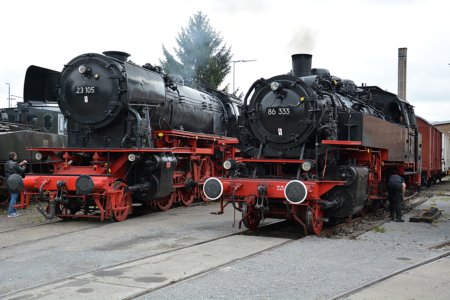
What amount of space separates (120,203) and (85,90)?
98.1 inches

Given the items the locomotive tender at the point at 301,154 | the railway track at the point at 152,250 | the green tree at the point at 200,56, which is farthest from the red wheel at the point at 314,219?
the green tree at the point at 200,56

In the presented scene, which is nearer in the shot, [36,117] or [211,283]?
[211,283]

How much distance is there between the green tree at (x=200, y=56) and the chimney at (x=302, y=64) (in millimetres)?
22113

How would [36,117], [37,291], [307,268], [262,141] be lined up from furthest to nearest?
[36,117], [262,141], [307,268], [37,291]

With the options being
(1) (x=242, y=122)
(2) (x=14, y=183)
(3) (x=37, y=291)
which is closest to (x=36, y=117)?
(2) (x=14, y=183)

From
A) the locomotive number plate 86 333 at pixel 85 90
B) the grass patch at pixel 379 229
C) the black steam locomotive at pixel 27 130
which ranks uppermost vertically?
the locomotive number plate 86 333 at pixel 85 90

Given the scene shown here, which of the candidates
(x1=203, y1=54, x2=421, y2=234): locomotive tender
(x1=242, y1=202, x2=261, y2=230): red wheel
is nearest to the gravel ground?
(x1=203, y1=54, x2=421, y2=234): locomotive tender

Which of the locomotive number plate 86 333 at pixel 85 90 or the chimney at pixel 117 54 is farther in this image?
the chimney at pixel 117 54

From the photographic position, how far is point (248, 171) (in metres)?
9.66

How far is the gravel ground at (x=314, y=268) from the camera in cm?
505

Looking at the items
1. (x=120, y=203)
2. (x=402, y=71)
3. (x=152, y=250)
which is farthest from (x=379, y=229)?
(x=402, y=71)

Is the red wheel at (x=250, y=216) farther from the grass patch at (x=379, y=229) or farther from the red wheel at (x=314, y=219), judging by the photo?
the grass patch at (x=379, y=229)

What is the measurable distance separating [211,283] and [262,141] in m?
4.47

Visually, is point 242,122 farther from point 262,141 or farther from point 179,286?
point 179,286
